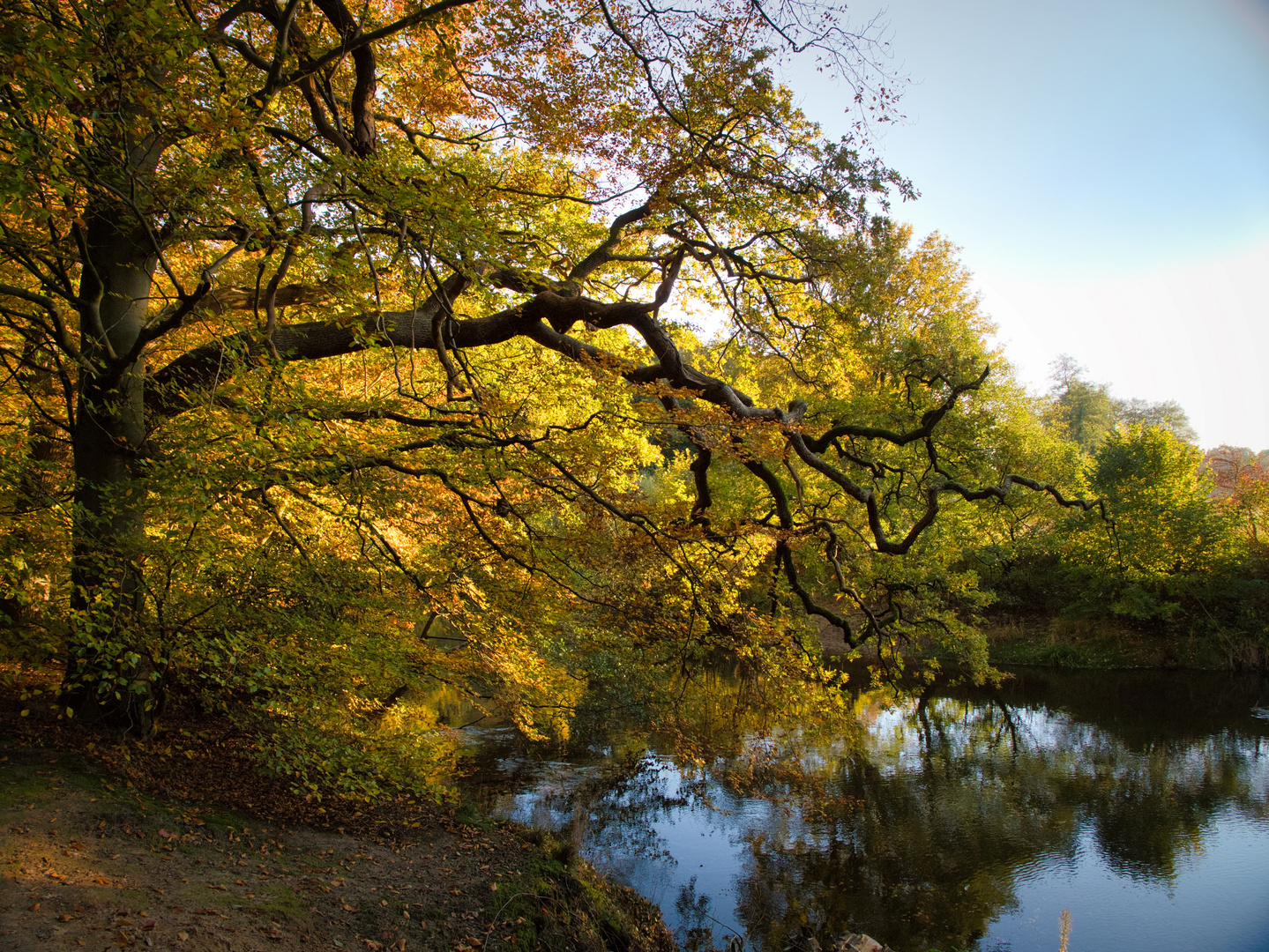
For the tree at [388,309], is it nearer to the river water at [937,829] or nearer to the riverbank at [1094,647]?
the river water at [937,829]

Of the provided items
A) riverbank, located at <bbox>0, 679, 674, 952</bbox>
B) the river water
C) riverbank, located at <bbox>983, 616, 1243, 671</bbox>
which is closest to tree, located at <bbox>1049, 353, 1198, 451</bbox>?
riverbank, located at <bbox>983, 616, 1243, 671</bbox>

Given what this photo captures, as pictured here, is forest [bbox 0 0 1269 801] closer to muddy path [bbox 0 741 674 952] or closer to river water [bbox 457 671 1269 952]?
muddy path [bbox 0 741 674 952]

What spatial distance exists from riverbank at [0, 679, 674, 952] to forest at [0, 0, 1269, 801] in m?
0.51

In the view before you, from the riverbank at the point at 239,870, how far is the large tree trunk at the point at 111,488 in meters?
0.56

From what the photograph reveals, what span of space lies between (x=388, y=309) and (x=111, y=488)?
8.34ft

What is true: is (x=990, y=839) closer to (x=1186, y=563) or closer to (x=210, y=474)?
(x=210, y=474)

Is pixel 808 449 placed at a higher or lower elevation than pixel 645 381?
lower

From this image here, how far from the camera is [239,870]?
438 cm

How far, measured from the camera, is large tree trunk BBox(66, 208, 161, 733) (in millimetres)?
3990

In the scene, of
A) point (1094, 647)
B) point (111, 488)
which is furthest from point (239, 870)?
point (1094, 647)

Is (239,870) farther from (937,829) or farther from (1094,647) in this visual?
(1094,647)

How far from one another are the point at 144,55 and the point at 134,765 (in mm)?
4769

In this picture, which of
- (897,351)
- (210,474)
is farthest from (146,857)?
(897,351)

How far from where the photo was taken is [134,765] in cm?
501
